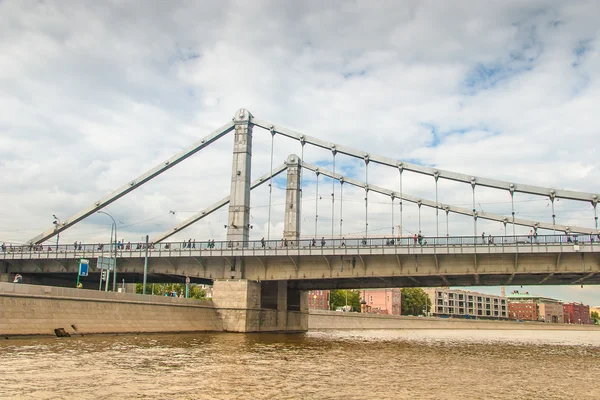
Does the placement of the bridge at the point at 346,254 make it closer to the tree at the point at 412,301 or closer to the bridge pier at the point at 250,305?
the bridge pier at the point at 250,305

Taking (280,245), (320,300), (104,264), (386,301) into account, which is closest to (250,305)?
(280,245)

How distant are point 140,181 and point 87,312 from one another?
130ft

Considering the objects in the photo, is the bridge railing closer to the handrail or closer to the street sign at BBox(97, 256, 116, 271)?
the handrail

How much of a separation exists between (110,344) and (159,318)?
14.6 meters

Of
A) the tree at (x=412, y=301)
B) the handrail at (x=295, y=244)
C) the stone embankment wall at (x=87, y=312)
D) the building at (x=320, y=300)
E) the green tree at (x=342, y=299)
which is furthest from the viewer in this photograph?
the tree at (x=412, y=301)

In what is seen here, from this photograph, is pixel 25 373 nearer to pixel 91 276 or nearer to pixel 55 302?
pixel 55 302

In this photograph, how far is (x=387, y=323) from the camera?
11169cm

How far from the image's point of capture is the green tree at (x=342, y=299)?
14912 cm

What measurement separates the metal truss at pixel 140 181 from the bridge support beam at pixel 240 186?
7.77 metres

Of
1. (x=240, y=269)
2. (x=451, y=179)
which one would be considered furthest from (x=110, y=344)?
(x=451, y=179)

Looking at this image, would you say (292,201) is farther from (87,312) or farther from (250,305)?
(87,312)

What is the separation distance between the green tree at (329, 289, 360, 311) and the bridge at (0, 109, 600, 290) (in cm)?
A: 7728

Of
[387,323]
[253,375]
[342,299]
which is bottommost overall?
[387,323]

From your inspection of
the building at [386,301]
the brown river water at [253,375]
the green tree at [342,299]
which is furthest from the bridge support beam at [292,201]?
the building at [386,301]
